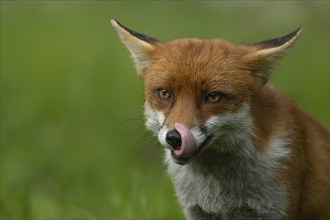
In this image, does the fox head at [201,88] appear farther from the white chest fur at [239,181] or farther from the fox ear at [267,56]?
the white chest fur at [239,181]

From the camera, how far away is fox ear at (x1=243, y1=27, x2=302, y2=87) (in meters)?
8.88

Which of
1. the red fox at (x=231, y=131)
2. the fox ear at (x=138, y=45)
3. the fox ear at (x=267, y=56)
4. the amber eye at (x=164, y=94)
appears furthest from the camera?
the fox ear at (x=138, y=45)

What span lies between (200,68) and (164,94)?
0.39 m

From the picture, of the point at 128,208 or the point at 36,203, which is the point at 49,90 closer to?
the point at 36,203

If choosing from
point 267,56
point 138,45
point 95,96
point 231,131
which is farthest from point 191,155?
point 95,96

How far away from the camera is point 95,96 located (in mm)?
16984

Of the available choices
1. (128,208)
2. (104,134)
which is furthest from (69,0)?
(128,208)

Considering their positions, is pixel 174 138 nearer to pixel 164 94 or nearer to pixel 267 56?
pixel 164 94

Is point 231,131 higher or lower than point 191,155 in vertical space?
higher

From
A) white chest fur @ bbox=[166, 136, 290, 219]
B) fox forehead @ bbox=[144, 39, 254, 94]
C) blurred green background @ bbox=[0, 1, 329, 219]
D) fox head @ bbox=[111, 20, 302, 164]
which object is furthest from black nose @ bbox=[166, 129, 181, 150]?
blurred green background @ bbox=[0, 1, 329, 219]

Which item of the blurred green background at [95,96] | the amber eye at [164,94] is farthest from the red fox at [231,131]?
the blurred green background at [95,96]

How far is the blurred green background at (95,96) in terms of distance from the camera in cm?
1123

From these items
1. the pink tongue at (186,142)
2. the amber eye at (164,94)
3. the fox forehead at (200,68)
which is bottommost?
the pink tongue at (186,142)

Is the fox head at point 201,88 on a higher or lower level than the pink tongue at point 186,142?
higher
